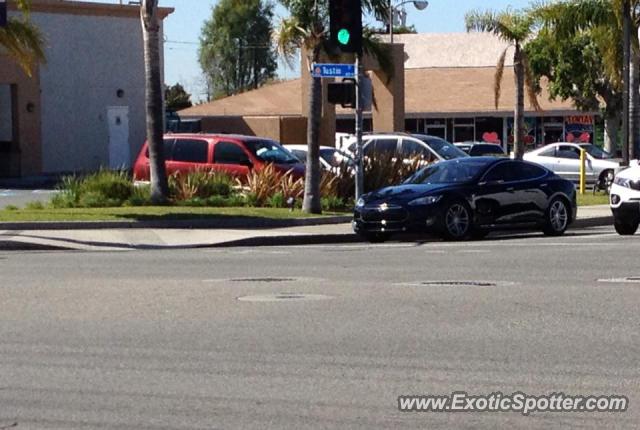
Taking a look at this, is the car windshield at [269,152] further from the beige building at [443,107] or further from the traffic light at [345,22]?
the beige building at [443,107]

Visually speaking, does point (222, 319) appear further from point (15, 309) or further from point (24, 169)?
point (24, 169)

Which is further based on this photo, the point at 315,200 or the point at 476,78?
the point at 476,78

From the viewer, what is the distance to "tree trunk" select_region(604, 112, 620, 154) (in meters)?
60.0

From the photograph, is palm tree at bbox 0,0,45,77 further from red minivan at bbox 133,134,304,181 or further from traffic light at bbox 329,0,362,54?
traffic light at bbox 329,0,362,54

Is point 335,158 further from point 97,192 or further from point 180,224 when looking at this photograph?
point 180,224

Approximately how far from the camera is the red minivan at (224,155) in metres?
31.8

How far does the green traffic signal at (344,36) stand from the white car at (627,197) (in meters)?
5.42

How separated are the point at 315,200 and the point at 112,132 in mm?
24226

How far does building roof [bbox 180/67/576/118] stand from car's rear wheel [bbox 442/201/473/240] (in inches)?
1456

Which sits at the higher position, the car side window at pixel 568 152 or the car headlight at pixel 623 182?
the car headlight at pixel 623 182

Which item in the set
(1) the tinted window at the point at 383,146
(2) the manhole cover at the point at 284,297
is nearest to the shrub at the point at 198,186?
(1) the tinted window at the point at 383,146

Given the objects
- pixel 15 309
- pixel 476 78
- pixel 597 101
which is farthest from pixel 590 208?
pixel 476 78

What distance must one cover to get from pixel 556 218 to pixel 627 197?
92.3 inches

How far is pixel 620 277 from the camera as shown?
1562 centimetres
